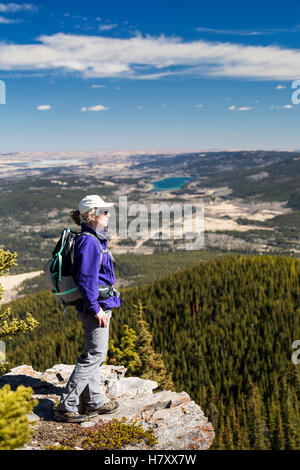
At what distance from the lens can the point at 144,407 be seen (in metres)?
12.3

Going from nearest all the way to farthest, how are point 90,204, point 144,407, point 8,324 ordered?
1. point 90,204
2. point 144,407
3. point 8,324

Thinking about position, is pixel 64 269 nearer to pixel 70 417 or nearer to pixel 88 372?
pixel 88 372

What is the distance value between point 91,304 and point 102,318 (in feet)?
2.42

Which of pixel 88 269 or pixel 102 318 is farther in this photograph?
pixel 102 318

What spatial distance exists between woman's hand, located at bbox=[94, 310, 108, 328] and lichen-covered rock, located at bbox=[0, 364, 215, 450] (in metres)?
2.91

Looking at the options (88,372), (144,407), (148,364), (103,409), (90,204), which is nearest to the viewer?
(90,204)

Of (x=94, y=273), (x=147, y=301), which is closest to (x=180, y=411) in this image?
(x=94, y=273)

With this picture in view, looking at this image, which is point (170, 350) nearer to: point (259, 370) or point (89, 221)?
point (259, 370)

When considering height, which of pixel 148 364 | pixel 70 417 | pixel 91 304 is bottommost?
pixel 148 364

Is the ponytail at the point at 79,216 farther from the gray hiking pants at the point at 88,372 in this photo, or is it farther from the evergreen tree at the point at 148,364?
the evergreen tree at the point at 148,364


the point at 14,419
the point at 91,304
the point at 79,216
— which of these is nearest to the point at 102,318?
the point at 91,304

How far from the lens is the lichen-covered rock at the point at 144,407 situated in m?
10.7

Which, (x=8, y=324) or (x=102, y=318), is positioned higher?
(x=102, y=318)

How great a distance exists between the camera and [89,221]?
1020 centimetres
